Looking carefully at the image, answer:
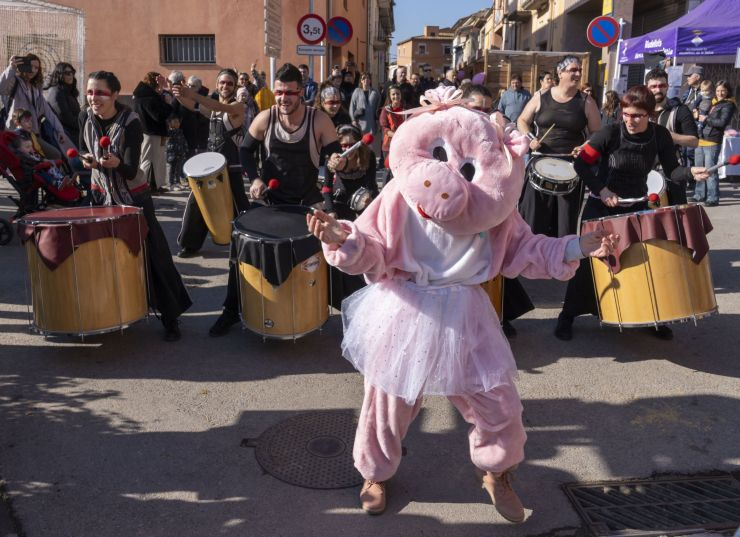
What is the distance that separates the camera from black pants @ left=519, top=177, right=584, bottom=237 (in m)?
5.54

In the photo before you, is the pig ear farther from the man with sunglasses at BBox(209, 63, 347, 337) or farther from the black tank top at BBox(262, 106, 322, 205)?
the black tank top at BBox(262, 106, 322, 205)

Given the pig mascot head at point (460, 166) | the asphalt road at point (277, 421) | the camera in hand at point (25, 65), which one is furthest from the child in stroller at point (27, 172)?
the pig mascot head at point (460, 166)

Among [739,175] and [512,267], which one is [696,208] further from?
[739,175]

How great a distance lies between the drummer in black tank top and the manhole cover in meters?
2.72

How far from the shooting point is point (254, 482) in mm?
3152

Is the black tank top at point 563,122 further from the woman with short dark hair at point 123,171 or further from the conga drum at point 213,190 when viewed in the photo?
the woman with short dark hair at point 123,171

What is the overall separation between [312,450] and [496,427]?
42.8 inches

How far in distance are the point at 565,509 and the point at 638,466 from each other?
58 cm

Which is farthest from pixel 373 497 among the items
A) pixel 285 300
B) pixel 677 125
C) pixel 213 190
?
pixel 677 125

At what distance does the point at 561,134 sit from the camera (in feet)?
18.8

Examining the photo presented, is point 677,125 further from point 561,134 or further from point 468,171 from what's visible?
point 468,171

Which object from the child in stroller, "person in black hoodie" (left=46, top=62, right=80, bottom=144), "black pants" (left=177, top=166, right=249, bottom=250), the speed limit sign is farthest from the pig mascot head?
the speed limit sign

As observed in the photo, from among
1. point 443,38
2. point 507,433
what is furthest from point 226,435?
point 443,38

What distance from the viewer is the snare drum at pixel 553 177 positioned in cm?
532
